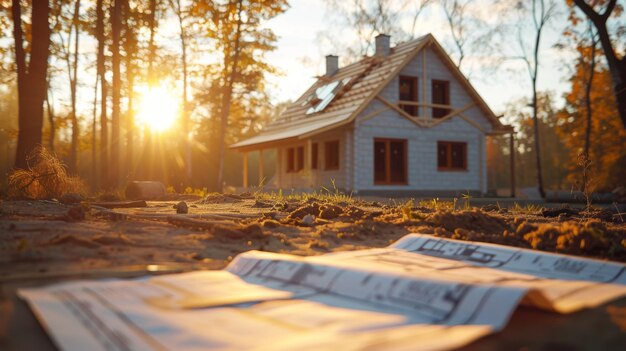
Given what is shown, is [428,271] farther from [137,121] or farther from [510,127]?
[137,121]

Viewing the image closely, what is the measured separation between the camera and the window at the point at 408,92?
18.9 meters

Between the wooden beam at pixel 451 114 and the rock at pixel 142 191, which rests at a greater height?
the wooden beam at pixel 451 114

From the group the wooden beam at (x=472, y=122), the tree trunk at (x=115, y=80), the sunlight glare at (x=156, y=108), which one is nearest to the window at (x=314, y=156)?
the wooden beam at (x=472, y=122)

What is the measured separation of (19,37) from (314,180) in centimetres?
1069

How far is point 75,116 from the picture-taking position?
24.5m

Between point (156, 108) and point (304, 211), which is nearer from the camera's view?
point (304, 211)

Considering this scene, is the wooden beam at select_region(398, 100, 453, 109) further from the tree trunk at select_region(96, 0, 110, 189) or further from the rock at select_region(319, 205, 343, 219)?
the rock at select_region(319, 205, 343, 219)

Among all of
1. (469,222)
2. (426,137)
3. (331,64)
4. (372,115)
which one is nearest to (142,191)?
(372,115)

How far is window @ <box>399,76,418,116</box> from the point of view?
18875 mm

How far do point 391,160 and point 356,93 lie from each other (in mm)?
2795

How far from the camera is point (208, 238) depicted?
4.56 m

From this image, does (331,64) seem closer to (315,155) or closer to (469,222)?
(315,155)

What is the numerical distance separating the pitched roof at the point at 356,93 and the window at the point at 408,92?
0.96 meters

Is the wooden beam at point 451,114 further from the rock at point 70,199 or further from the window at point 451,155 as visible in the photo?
the rock at point 70,199
